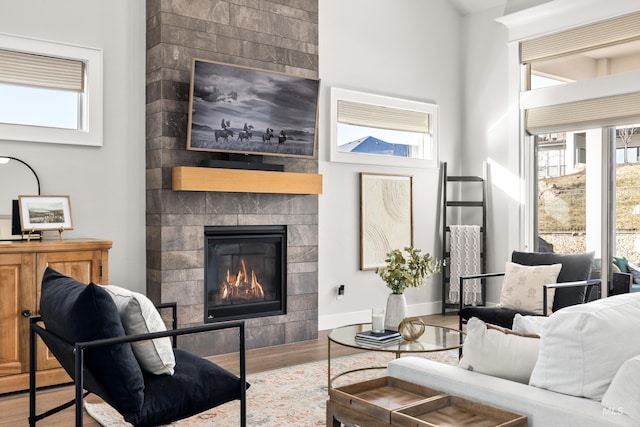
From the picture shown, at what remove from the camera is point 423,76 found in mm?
6621

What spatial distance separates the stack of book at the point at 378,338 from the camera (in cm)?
344

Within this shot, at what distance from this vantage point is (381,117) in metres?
6.25

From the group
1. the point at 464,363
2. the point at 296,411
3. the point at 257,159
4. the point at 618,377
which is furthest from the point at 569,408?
the point at 257,159

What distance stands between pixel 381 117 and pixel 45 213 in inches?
135

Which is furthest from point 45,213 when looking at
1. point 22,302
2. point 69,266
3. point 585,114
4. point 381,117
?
point 585,114

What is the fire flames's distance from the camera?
16.4ft

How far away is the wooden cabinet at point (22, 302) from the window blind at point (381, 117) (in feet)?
9.66

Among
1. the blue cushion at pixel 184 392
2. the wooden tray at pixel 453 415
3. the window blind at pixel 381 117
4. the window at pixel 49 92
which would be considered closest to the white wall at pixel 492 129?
the window blind at pixel 381 117

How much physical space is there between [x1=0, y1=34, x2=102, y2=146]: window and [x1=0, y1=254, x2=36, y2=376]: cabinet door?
3.03 feet

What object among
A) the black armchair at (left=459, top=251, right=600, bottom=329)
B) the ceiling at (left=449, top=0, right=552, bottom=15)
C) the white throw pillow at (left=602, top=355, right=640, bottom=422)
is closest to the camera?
the white throw pillow at (left=602, top=355, right=640, bottom=422)

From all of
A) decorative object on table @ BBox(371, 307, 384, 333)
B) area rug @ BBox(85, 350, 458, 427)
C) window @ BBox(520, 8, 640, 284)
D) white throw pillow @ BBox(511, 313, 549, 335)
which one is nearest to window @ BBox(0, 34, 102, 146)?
area rug @ BBox(85, 350, 458, 427)

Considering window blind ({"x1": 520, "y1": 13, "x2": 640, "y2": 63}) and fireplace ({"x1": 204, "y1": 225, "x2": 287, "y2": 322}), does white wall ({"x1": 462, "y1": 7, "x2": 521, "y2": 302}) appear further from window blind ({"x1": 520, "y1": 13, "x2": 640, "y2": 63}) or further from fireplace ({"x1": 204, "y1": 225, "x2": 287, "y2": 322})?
fireplace ({"x1": 204, "y1": 225, "x2": 287, "y2": 322})

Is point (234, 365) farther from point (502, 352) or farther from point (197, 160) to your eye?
point (502, 352)

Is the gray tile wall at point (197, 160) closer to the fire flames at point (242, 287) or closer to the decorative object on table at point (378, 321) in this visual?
the fire flames at point (242, 287)
